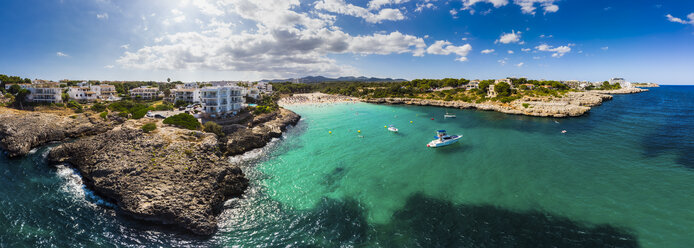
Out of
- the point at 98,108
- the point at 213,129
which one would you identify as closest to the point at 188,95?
the point at 98,108

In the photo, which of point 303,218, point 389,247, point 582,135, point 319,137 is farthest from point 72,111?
point 582,135

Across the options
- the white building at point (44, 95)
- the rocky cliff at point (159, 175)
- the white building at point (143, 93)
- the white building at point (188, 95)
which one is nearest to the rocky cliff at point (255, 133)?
the rocky cliff at point (159, 175)

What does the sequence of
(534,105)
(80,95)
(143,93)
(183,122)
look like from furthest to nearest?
1. (143,93)
2. (534,105)
3. (80,95)
4. (183,122)

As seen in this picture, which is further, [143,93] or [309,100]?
[309,100]

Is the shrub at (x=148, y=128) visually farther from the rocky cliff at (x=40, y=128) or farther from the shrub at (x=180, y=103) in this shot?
the shrub at (x=180, y=103)

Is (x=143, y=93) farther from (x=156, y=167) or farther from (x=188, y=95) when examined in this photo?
(x=156, y=167)

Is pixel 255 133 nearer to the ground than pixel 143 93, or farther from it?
nearer to the ground
